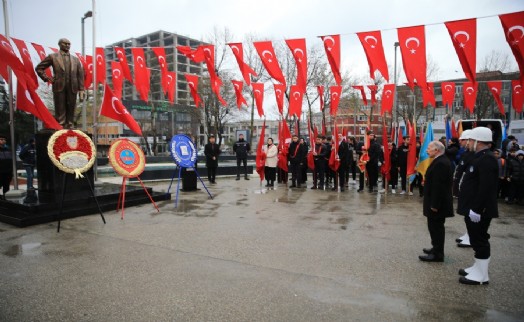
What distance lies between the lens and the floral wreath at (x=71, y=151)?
648cm

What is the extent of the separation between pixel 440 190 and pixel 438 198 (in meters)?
0.12

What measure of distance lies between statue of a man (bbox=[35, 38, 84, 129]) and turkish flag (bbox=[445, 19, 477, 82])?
9.08m

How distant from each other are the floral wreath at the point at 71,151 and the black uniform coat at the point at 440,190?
6.16m

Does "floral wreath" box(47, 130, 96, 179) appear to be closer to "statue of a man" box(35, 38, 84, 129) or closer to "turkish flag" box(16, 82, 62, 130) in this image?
"turkish flag" box(16, 82, 62, 130)

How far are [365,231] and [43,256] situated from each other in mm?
5444

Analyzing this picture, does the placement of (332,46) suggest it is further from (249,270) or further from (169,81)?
(169,81)

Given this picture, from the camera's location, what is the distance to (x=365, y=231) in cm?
649

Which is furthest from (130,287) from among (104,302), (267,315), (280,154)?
(280,154)

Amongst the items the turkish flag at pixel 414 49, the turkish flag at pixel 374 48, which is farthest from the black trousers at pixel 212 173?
the turkish flag at pixel 414 49

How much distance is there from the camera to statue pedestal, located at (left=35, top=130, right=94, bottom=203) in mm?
7703

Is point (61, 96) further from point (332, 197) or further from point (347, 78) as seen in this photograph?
point (347, 78)

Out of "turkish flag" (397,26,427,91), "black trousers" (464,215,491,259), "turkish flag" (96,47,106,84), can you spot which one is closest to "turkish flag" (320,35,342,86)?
"turkish flag" (397,26,427,91)

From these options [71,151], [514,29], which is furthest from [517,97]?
[71,151]

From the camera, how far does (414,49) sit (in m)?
8.73
